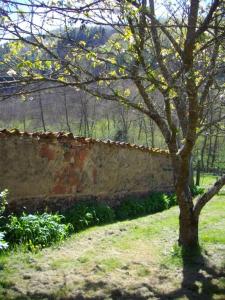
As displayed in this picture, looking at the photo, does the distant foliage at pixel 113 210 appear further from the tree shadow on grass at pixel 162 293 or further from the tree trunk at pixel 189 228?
the tree shadow on grass at pixel 162 293

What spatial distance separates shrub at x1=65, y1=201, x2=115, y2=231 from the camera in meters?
9.36

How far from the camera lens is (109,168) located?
11961mm

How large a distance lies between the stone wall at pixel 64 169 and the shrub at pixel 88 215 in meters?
0.24

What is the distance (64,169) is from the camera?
33.3 feet

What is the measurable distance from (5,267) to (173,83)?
3267mm

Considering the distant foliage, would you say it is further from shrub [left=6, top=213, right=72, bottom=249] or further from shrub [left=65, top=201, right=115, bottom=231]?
shrub [left=6, top=213, right=72, bottom=249]

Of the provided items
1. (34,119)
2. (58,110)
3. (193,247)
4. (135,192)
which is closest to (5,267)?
(193,247)

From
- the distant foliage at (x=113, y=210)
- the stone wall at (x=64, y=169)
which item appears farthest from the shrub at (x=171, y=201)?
the stone wall at (x=64, y=169)

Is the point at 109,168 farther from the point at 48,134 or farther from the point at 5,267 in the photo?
the point at 5,267

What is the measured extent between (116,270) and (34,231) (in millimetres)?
1757

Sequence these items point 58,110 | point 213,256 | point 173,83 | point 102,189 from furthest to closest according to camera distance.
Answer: point 58,110 < point 102,189 < point 213,256 < point 173,83

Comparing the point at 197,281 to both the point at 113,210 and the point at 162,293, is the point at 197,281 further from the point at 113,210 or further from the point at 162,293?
the point at 113,210

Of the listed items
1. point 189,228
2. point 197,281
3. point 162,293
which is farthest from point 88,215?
point 162,293

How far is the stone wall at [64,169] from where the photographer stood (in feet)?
28.8
